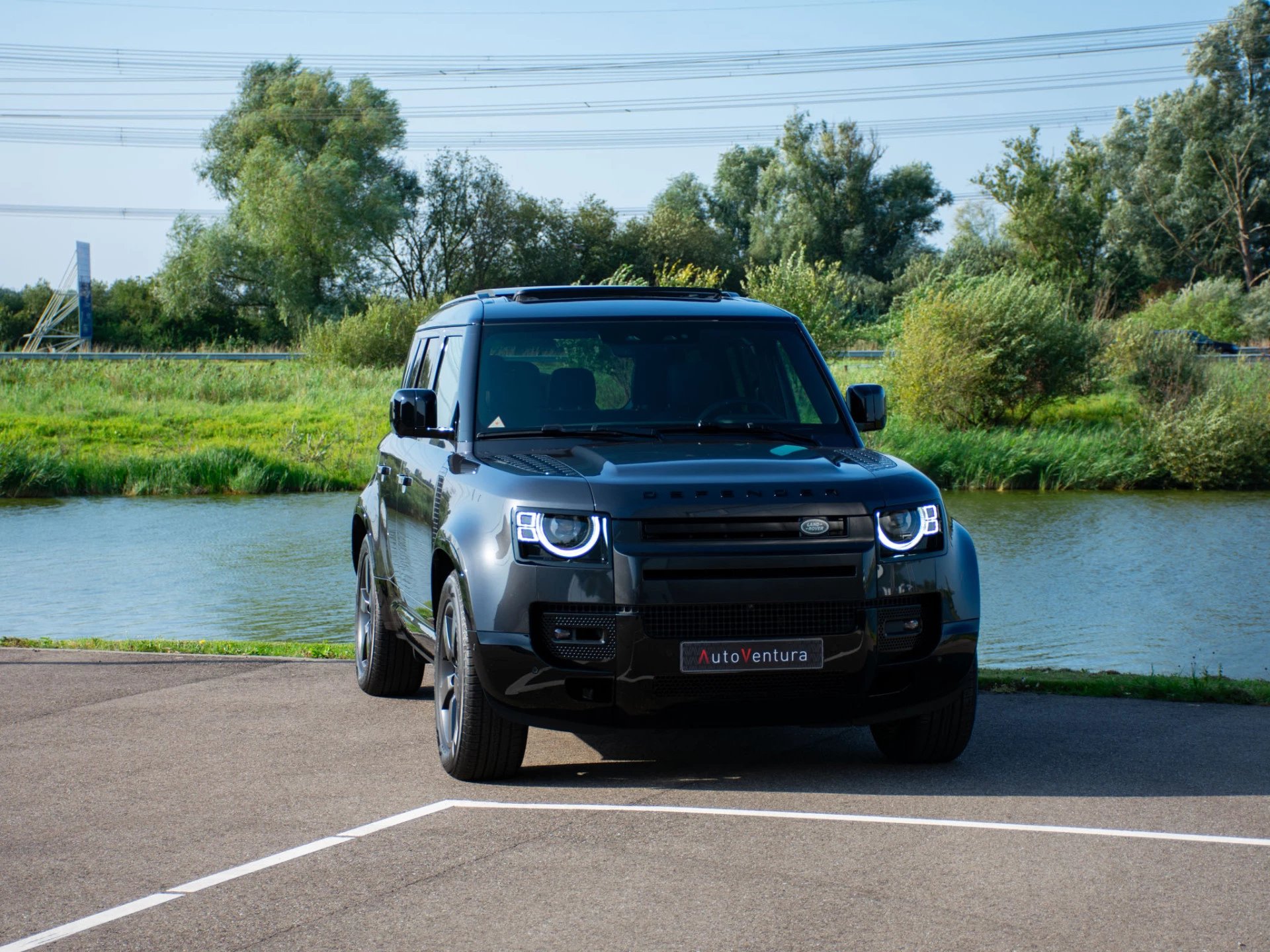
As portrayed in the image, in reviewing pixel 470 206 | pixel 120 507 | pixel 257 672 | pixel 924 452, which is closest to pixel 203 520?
pixel 120 507

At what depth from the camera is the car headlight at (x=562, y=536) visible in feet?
19.6

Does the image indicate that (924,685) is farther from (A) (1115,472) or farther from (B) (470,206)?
(B) (470,206)

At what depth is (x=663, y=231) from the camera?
81.8m

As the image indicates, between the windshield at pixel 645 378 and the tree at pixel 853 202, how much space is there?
75837 millimetres

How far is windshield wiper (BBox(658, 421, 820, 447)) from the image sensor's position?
7207 millimetres

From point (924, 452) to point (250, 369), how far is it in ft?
68.7

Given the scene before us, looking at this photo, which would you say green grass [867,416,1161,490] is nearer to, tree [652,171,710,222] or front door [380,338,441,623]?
front door [380,338,441,623]

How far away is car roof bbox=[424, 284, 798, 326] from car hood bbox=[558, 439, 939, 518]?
121 cm

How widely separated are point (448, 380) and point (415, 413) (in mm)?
513

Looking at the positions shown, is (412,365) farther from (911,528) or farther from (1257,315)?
(1257,315)

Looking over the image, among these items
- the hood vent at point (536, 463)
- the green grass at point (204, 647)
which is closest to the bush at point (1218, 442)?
the green grass at point (204, 647)

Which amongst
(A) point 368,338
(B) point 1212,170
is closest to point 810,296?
(A) point 368,338

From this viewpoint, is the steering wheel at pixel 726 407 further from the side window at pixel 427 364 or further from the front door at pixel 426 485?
the side window at pixel 427 364

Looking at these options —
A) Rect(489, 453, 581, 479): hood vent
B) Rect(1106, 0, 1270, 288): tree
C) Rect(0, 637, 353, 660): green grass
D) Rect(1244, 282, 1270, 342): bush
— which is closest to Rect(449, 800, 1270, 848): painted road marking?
Rect(489, 453, 581, 479): hood vent
